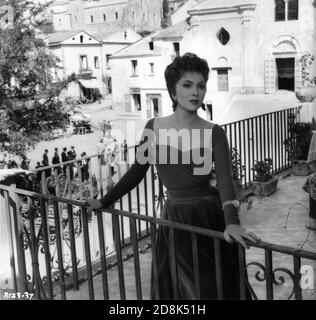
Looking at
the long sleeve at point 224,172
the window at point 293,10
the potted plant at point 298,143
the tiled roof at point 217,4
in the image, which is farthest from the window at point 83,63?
the long sleeve at point 224,172

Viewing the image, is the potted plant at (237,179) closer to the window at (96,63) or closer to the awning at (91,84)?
the window at (96,63)

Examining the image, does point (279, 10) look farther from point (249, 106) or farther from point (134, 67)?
point (134, 67)

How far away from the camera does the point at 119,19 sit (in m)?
74.9

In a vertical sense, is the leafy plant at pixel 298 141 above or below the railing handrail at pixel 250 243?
below

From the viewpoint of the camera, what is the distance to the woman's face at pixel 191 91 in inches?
110

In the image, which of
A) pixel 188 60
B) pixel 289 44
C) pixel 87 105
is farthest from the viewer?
pixel 87 105

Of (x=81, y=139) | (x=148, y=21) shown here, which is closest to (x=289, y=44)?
(x=81, y=139)

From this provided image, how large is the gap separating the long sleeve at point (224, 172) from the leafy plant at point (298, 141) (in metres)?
5.71

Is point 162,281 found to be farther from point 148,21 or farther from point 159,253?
point 148,21

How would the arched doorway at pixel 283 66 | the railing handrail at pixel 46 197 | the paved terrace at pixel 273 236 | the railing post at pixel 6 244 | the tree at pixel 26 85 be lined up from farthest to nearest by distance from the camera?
the arched doorway at pixel 283 66 < the tree at pixel 26 85 < the paved terrace at pixel 273 236 < the railing post at pixel 6 244 < the railing handrail at pixel 46 197

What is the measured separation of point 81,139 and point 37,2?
1751 cm

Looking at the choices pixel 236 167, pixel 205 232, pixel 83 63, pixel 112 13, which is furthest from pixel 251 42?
pixel 112 13

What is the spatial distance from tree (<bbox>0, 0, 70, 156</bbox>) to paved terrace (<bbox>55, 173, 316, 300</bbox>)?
9.59 metres
